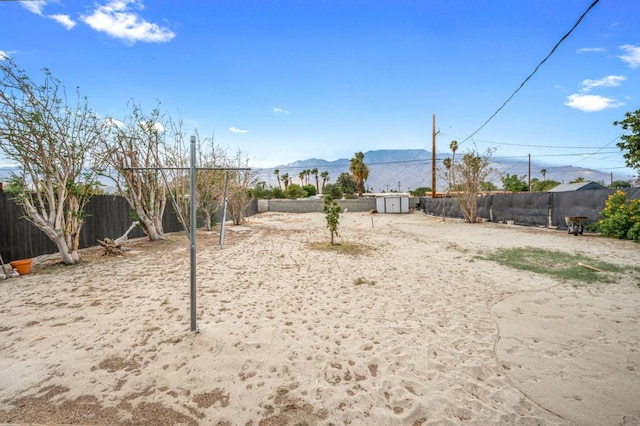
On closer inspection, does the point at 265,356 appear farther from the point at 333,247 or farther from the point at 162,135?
the point at 162,135

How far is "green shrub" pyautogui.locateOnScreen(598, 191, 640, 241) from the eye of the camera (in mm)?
9250

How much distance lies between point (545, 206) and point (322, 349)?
14294 millimetres

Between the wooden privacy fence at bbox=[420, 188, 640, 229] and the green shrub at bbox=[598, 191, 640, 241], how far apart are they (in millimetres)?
293

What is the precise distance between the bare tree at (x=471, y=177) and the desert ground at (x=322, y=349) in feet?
39.6

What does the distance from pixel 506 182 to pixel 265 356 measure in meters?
52.6

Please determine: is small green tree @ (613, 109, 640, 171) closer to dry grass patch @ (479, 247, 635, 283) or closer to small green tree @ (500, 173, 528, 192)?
dry grass patch @ (479, 247, 635, 283)

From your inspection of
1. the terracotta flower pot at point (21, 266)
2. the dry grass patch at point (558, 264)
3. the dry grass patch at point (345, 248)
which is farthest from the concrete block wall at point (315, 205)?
the terracotta flower pot at point (21, 266)

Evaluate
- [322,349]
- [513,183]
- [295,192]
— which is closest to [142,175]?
[322,349]

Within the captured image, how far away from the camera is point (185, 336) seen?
347 cm

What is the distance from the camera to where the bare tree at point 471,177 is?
56.2ft

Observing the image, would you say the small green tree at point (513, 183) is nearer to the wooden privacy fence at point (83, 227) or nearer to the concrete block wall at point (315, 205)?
the concrete block wall at point (315, 205)

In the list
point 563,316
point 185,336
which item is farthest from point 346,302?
point 563,316

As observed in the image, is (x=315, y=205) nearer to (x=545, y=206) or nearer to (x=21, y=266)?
(x=545, y=206)

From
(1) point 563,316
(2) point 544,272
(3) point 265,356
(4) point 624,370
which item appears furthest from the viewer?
(2) point 544,272
